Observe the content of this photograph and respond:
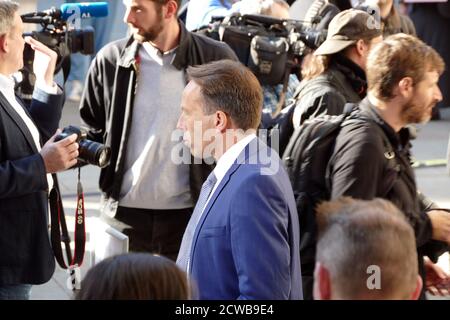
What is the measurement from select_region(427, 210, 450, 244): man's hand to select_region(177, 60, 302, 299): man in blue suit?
2.71 feet

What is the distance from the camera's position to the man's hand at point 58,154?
3.75 metres

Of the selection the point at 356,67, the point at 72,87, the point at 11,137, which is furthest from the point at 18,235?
the point at 72,87

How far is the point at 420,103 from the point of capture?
373 centimetres

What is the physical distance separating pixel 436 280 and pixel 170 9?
172cm

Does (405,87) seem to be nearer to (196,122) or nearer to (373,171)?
(373,171)

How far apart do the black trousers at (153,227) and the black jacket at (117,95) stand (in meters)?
0.08

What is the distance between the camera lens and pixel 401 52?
3.75 metres

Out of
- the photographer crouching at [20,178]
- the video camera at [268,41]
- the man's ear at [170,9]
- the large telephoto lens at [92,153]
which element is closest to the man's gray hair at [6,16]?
the photographer crouching at [20,178]

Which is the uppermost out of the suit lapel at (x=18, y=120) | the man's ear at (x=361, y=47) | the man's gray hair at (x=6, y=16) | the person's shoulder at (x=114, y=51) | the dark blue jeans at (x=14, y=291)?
the man's gray hair at (x=6, y=16)

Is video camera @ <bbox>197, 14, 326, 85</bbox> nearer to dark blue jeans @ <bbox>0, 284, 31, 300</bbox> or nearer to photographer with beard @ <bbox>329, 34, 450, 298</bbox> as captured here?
photographer with beard @ <bbox>329, 34, 450, 298</bbox>

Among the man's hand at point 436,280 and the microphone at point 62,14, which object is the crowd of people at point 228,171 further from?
the microphone at point 62,14

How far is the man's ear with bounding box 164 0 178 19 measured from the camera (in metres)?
4.47

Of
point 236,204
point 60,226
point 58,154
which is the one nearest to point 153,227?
point 60,226

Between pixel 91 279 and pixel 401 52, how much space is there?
6.48 feet
